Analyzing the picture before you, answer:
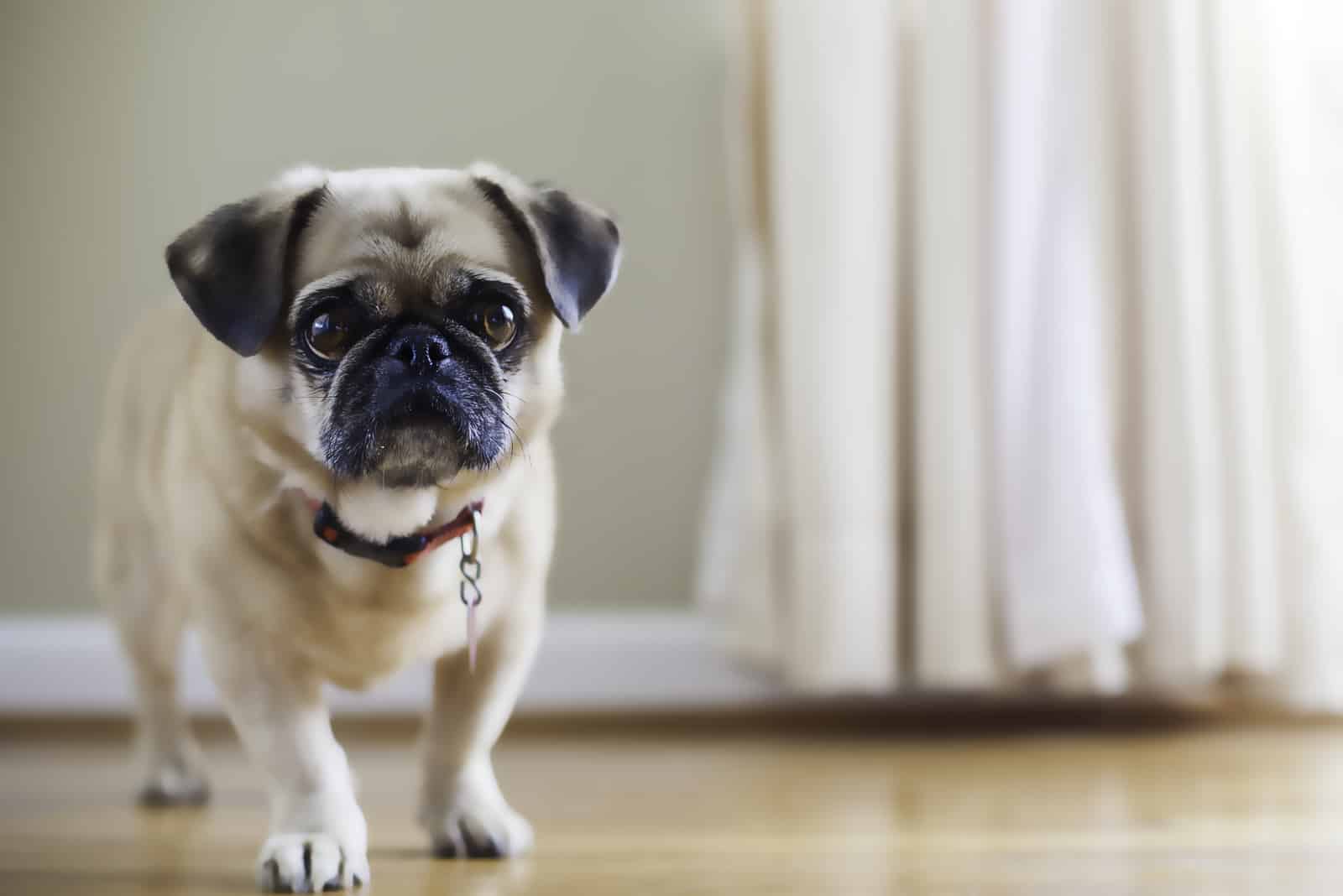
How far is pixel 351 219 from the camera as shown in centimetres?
85

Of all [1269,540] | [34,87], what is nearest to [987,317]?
[1269,540]

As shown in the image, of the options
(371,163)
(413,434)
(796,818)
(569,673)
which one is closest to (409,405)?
(413,434)

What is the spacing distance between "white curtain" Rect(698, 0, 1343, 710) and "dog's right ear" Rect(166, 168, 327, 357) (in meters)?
0.89

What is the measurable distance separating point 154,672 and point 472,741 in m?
0.45

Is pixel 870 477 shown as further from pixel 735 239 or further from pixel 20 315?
pixel 20 315

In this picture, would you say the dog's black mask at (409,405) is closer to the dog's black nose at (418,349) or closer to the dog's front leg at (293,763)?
the dog's black nose at (418,349)

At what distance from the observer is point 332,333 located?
824mm

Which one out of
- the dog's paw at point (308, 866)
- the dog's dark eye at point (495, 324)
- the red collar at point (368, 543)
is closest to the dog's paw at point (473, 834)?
the dog's paw at point (308, 866)

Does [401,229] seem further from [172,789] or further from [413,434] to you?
[172,789]

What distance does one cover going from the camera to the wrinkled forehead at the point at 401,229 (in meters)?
0.83

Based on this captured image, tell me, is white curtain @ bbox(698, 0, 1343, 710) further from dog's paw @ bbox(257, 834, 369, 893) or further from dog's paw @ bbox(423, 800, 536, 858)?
dog's paw @ bbox(257, 834, 369, 893)

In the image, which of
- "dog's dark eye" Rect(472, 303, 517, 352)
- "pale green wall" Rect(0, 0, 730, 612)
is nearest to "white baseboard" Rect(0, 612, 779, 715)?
"pale green wall" Rect(0, 0, 730, 612)

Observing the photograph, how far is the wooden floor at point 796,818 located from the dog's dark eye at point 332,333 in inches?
14.6

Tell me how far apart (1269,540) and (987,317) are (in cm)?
46
